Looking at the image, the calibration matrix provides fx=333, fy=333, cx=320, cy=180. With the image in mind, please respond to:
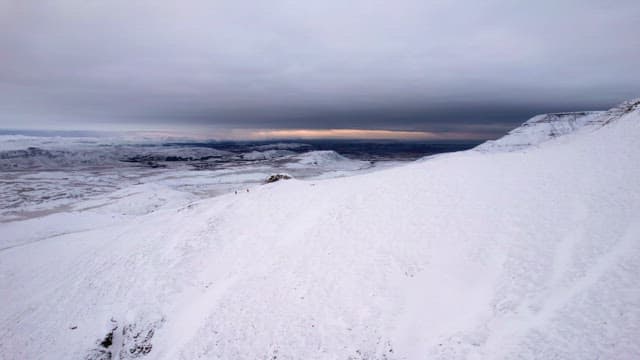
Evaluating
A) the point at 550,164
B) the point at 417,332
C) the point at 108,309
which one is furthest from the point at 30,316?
the point at 550,164

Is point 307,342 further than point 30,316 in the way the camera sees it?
No

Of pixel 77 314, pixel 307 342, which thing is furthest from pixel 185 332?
pixel 77 314

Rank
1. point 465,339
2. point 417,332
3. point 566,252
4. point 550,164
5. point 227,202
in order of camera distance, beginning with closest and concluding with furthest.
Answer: point 465,339 < point 417,332 < point 566,252 < point 550,164 < point 227,202

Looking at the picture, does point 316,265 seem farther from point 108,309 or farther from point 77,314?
point 77,314

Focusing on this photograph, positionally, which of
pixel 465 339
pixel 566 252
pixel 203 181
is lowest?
pixel 203 181

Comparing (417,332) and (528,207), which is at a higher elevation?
(528,207)

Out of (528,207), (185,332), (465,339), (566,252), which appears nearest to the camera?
(465,339)

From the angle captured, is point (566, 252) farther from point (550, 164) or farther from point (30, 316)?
point (30, 316)
